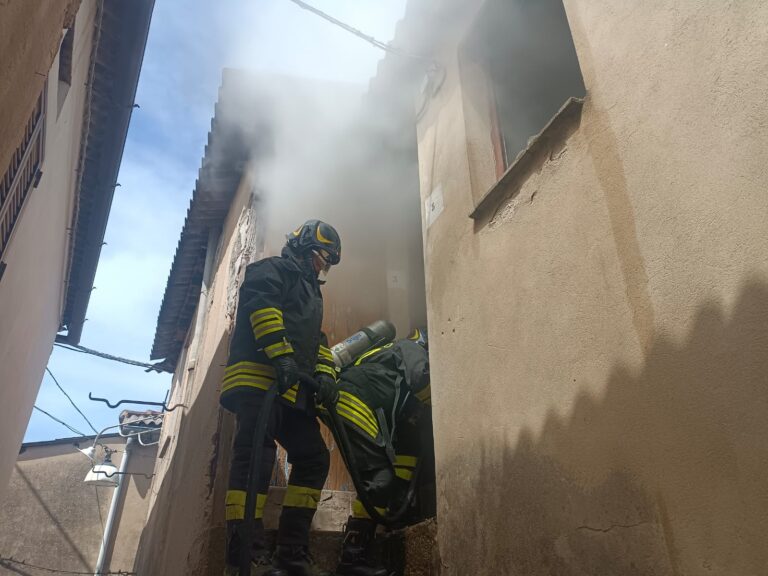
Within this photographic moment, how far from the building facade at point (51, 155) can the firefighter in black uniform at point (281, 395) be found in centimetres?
146

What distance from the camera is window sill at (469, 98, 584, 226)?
8.32 feet

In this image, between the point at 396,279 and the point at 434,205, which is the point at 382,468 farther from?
the point at 396,279

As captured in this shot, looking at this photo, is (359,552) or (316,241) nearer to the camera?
(359,552)

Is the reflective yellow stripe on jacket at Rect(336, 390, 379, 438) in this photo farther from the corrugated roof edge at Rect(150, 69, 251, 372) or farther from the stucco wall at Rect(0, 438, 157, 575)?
the stucco wall at Rect(0, 438, 157, 575)

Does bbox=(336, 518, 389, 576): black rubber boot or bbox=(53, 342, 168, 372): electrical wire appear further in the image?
bbox=(53, 342, 168, 372): electrical wire

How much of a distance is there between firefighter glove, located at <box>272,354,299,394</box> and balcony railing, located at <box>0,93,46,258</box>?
5.41 feet

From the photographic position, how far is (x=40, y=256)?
18.7 ft

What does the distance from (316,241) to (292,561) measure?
1.97m

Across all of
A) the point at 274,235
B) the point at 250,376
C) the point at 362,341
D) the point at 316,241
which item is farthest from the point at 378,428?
the point at 274,235

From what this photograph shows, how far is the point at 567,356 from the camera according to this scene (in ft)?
7.64

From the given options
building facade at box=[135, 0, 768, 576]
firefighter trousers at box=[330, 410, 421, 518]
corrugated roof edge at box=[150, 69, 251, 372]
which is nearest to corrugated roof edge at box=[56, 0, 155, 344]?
corrugated roof edge at box=[150, 69, 251, 372]

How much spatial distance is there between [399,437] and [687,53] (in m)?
2.63

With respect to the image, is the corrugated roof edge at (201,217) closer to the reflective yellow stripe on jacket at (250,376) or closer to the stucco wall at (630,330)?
the reflective yellow stripe on jacket at (250,376)

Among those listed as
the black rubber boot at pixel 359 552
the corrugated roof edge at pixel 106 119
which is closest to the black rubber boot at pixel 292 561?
the black rubber boot at pixel 359 552
